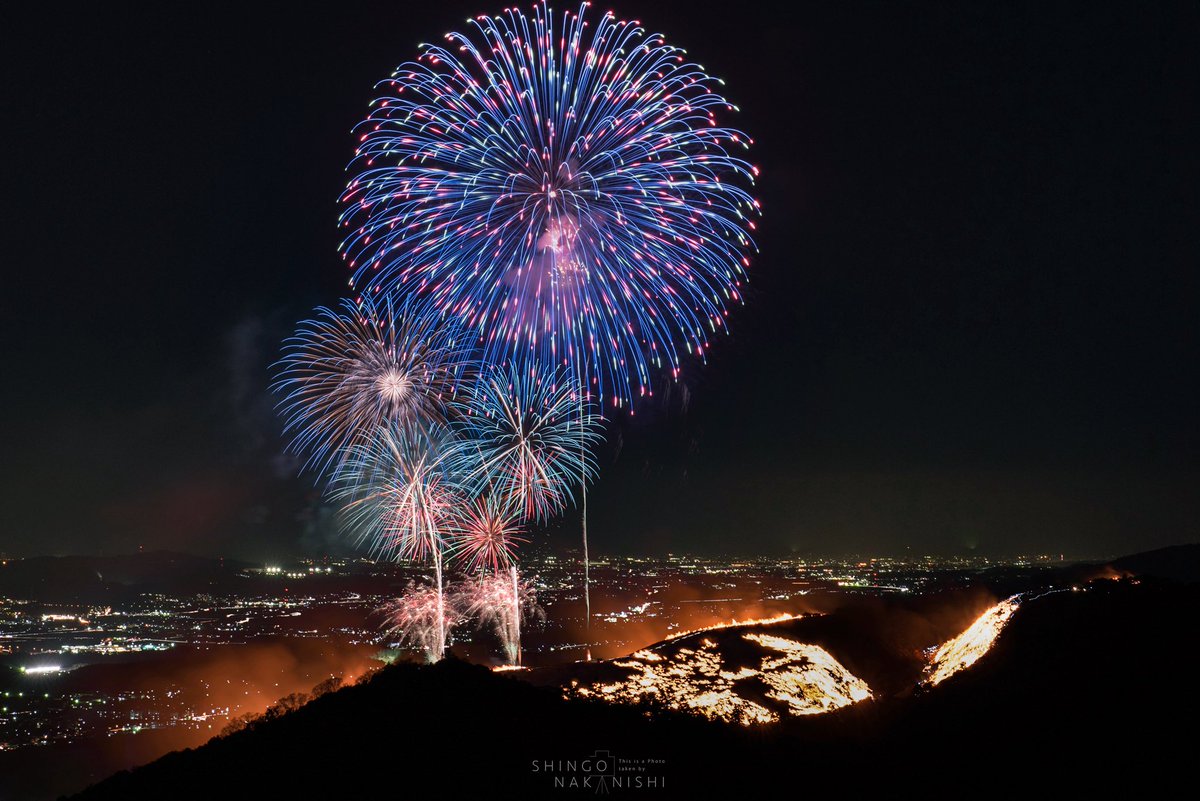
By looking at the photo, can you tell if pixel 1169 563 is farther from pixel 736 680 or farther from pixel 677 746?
pixel 677 746

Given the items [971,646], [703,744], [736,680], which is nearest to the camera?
[703,744]

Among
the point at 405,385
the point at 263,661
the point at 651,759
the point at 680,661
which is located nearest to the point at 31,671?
the point at 263,661

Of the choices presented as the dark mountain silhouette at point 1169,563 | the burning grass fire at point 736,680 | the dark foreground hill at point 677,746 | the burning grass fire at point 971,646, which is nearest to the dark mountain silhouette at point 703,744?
the dark foreground hill at point 677,746

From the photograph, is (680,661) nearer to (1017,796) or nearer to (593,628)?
(1017,796)

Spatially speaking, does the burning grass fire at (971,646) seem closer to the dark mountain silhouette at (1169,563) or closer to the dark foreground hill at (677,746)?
the dark foreground hill at (677,746)

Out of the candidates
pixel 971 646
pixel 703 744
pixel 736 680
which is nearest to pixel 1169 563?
pixel 971 646

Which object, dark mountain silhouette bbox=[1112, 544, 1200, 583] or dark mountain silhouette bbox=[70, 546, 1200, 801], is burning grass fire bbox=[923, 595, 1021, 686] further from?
dark mountain silhouette bbox=[1112, 544, 1200, 583]

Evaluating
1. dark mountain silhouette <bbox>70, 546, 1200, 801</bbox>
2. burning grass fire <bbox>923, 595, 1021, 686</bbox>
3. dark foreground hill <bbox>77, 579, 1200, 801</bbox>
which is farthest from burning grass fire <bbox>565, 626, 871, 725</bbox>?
dark foreground hill <bbox>77, 579, 1200, 801</bbox>
